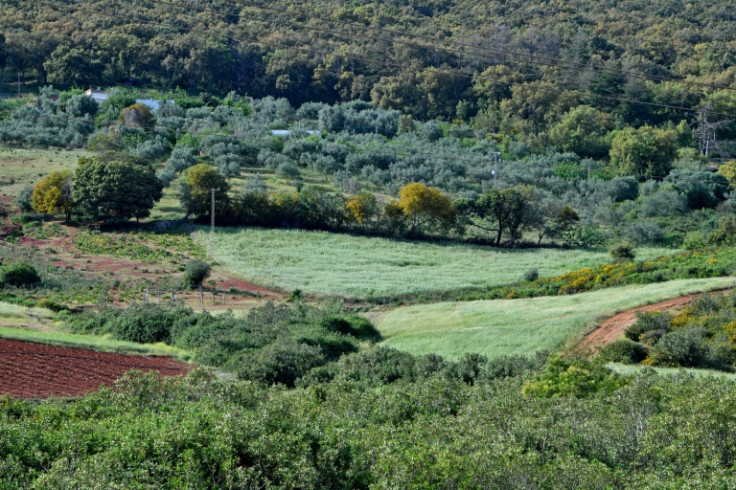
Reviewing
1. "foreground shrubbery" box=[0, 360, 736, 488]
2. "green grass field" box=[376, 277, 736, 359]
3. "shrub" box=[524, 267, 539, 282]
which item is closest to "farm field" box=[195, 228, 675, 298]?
"shrub" box=[524, 267, 539, 282]

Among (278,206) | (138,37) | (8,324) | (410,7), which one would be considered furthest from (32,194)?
(410,7)

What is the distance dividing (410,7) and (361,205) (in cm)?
8770

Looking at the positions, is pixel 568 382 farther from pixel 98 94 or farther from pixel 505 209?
pixel 98 94

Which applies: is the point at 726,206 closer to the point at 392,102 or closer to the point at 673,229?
the point at 673,229

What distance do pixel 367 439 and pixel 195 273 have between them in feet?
101

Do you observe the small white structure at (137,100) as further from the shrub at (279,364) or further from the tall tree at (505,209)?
the shrub at (279,364)

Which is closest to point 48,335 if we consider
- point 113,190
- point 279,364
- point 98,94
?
point 279,364

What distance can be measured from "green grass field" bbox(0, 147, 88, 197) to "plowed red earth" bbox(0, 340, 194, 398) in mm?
37566

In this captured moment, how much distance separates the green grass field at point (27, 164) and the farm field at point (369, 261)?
14.9 metres

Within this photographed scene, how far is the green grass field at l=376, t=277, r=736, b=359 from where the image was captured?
32.2m

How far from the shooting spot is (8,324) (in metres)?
32.6

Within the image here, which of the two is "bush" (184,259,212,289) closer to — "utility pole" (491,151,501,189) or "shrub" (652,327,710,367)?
"shrub" (652,327,710,367)

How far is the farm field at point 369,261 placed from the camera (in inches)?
1918

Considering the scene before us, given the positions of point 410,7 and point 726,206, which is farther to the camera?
point 410,7
